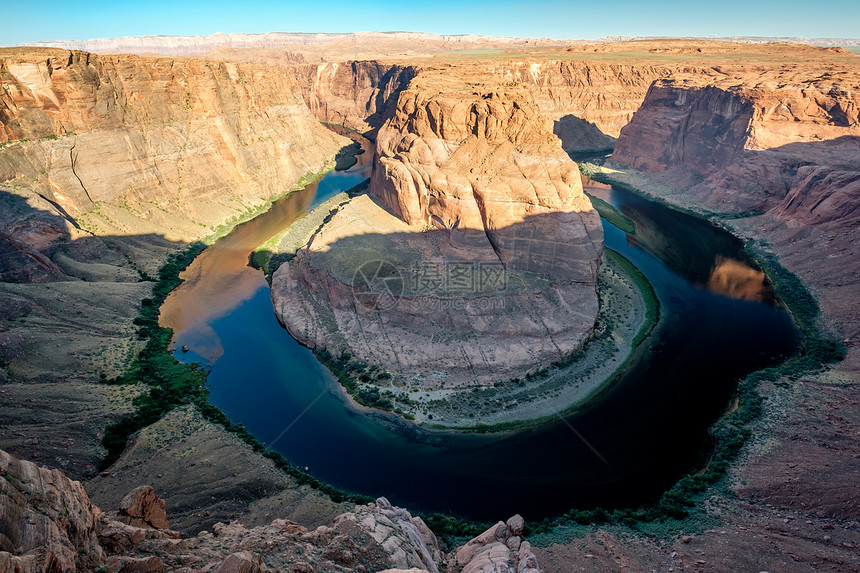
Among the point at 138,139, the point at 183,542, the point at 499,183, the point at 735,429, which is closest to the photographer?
the point at 183,542

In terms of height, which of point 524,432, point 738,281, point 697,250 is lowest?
point 524,432

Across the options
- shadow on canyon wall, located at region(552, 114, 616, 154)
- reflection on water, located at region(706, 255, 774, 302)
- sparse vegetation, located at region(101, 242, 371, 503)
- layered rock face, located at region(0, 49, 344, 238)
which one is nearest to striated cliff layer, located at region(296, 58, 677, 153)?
shadow on canyon wall, located at region(552, 114, 616, 154)

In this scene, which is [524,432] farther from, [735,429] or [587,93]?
[587,93]

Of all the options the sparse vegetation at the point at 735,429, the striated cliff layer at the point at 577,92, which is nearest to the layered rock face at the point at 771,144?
the sparse vegetation at the point at 735,429

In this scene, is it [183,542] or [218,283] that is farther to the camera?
[218,283]

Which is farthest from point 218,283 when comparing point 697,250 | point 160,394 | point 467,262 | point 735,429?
point 697,250
